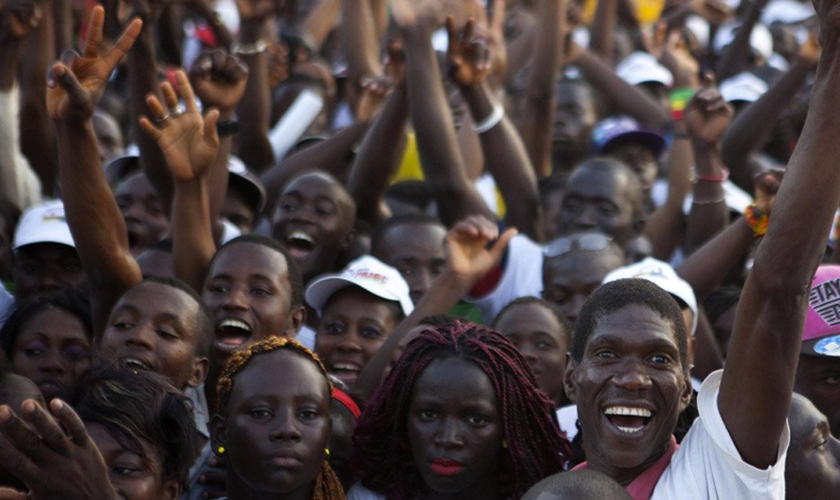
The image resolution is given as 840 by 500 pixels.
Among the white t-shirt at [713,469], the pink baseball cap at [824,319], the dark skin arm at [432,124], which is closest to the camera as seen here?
the white t-shirt at [713,469]

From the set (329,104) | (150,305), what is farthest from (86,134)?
(329,104)

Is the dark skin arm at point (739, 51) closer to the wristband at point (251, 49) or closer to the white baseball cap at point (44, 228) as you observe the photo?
the wristband at point (251, 49)

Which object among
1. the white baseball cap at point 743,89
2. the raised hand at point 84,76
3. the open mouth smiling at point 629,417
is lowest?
the open mouth smiling at point 629,417

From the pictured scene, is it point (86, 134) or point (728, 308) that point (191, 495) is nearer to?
point (86, 134)

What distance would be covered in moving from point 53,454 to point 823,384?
230 cm

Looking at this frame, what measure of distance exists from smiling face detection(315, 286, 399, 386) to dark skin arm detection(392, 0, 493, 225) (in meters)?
0.80

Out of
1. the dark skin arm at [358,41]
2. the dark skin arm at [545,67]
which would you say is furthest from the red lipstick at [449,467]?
the dark skin arm at [358,41]

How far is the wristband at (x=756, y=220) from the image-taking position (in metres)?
5.06

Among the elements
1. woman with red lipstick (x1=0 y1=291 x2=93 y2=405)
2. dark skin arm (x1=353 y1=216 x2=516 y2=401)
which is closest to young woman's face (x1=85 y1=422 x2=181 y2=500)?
woman with red lipstick (x1=0 y1=291 x2=93 y2=405)

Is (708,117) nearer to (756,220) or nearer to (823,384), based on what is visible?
(756,220)

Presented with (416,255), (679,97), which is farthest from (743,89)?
(416,255)

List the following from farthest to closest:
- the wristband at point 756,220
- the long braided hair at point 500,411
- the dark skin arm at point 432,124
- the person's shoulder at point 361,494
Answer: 1. the dark skin arm at point 432,124
2. the wristband at point 756,220
3. the person's shoulder at point 361,494
4. the long braided hair at point 500,411

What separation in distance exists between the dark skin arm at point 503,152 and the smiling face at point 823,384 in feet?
6.66

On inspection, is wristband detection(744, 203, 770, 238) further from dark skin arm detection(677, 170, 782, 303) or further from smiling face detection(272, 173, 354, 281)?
smiling face detection(272, 173, 354, 281)
